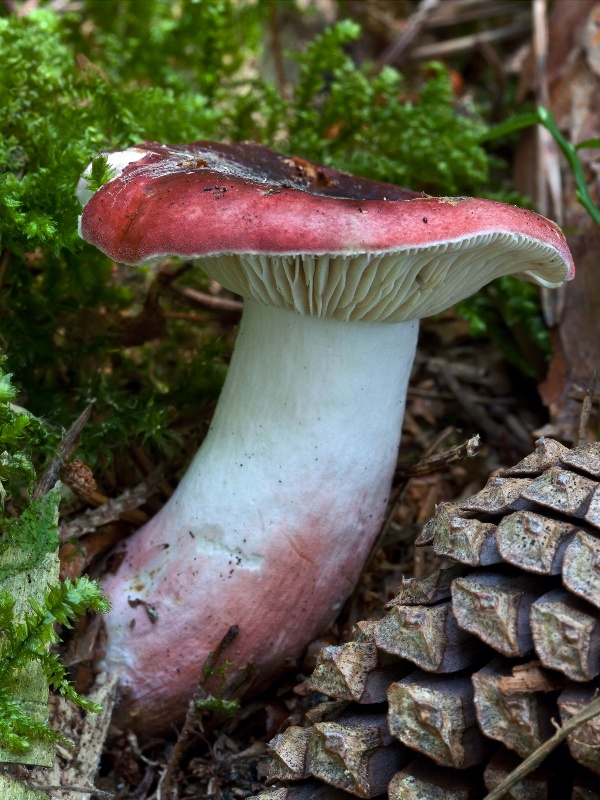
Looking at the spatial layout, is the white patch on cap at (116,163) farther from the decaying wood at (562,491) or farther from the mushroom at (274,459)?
the decaying wood at (562,491)

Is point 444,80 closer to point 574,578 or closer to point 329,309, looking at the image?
point 329,309

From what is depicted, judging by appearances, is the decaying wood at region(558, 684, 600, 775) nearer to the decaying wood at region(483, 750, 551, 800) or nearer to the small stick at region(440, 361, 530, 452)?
the decaying wood at region(483, 750, 551, 800)

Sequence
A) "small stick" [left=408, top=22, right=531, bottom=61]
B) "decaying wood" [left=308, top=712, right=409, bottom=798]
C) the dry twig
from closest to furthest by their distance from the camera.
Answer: "decaying wood" [left=308, top=712, right=409, bottom=798], the dry twig, "small stick" [left=408, top=22, right=531, bottom=61]

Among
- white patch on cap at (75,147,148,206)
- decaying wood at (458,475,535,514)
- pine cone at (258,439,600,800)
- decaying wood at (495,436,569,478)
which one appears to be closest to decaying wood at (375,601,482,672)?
pine cone at (258,439,600,800)

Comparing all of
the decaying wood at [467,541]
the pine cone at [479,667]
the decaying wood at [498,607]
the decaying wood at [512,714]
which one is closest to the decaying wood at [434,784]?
the pine cone at [479,667]

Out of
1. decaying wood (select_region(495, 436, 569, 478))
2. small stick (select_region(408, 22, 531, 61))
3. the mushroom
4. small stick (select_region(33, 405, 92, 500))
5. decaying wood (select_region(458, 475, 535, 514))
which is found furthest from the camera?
small stick (select_region(408, 22, 531, 61))
